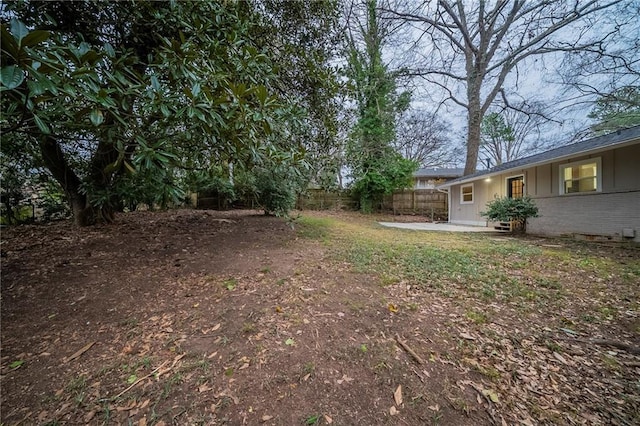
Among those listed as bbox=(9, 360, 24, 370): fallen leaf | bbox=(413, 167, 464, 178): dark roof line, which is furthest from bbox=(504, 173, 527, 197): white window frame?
bbox=(413, 167, 464, 178): dark roof line

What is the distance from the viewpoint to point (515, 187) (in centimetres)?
912

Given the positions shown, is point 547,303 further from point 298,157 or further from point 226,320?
point 226,320

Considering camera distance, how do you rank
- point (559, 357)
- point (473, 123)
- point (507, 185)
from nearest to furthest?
point (559, 357)
point (507, 185)
point (473, 123)

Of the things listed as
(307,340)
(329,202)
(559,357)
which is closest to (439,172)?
(329,202)

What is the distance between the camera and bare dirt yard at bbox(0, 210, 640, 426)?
1519 mm

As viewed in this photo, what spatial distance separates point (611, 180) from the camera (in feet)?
19.5

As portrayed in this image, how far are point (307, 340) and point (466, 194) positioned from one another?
12.1 meters

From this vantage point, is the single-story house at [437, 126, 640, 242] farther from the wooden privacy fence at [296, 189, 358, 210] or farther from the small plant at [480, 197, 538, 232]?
the wooden privacy fence at [296, 189, 358, 210]

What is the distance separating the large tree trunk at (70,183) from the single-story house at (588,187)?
10.8 meters

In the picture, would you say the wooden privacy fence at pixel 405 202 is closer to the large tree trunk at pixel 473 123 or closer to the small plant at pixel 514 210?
the large tree trunk at pixel 473 123

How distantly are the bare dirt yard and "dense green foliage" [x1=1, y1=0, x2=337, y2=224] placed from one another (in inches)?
45.9

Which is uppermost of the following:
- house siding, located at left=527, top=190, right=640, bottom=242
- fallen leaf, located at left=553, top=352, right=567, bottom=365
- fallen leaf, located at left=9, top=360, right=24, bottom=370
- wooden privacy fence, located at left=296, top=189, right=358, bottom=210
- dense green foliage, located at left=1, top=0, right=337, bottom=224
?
dense green foliage, located at left=1, top=0, right=337, bottom=224

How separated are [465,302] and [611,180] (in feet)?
21.1

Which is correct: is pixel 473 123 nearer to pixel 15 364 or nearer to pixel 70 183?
pixel 70 183
